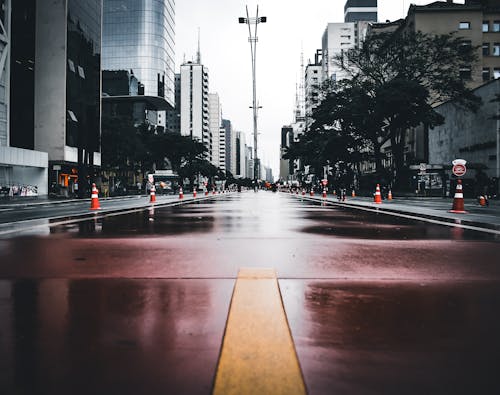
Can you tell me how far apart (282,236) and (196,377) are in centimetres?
646

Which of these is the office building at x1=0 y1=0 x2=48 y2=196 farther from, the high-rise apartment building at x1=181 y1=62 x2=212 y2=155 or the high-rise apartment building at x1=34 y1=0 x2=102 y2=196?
the high-rise apartment building at x1=181 y1=62 x2=212 y2=155

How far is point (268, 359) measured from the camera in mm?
2486

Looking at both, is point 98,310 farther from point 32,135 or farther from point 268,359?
point 32,135

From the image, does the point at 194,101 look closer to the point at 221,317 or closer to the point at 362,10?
the point at 362,10

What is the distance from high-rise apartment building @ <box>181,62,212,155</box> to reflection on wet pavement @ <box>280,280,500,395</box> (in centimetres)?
19010

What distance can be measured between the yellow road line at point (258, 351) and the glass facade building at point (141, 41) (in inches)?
4825

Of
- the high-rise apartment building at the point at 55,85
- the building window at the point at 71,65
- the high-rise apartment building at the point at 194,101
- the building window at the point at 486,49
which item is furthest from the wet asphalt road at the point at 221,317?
the high-rise apartment building at the point at 194,101

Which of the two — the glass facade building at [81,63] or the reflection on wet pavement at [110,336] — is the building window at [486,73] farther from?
the reflection on wet pavement at [110,336]

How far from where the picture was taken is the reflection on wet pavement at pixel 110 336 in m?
2.22

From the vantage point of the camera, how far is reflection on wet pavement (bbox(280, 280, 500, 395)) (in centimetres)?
222

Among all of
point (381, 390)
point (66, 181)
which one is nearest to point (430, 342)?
point (381, 390)

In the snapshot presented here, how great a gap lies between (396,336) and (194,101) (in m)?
197

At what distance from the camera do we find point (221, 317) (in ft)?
10.8

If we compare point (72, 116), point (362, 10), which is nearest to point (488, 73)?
point (72, 116)
